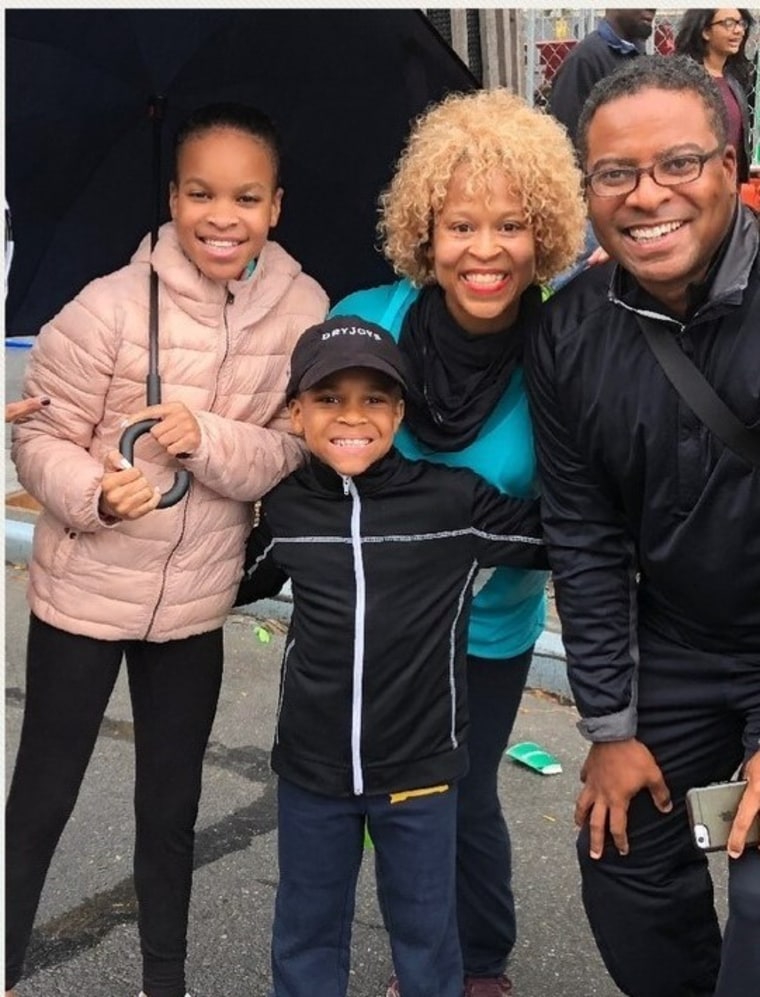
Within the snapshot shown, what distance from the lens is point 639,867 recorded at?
8.45 ft

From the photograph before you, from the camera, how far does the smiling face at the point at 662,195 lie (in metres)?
2.17


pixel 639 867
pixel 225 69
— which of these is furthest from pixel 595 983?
pixel 225 69

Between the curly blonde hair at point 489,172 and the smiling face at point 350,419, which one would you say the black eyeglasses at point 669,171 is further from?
the smiling face at point 350,419

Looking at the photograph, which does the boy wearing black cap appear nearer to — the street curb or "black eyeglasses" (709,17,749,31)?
the street curb

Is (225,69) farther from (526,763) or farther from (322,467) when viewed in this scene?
(526,763)

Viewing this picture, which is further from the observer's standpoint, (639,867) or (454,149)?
(639,867)

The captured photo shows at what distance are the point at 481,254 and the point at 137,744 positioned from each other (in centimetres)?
124

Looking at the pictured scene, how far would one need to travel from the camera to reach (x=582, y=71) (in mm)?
5496

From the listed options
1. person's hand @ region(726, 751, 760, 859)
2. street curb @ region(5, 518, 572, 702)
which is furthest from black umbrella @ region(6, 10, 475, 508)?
street curb @ region(5, 518, 572, 702)

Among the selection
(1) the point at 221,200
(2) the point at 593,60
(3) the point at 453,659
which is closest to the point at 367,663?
(3) the point at 453,659

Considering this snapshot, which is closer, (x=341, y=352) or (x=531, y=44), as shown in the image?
(x=341, y=352)

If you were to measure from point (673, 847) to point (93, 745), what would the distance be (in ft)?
4.03

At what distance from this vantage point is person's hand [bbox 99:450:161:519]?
2246mm

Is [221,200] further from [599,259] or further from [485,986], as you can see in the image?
[485,986]
